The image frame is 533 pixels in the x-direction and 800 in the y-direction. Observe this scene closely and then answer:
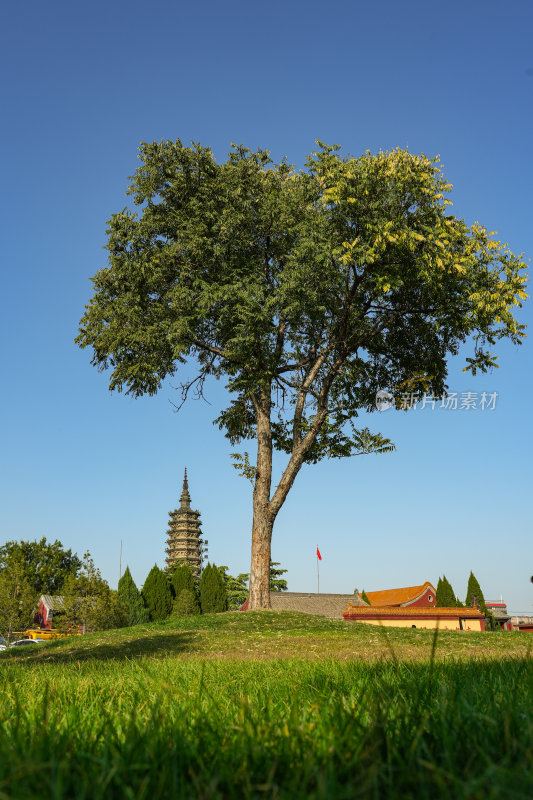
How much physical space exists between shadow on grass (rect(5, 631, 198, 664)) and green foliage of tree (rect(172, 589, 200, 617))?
95.5 feet

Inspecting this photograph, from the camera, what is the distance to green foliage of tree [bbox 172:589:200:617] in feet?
147

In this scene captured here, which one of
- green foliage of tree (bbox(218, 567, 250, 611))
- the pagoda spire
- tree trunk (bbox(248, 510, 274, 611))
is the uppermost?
the pagoda spire

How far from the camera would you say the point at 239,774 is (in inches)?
57.5

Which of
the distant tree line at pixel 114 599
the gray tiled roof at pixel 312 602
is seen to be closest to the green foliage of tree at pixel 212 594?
the distant tree line at pixel 114 599

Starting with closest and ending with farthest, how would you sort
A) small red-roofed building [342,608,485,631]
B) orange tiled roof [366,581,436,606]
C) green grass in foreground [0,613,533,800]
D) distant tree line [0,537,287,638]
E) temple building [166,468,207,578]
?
green grass in foreground [0,613,533,800] < small red-roofed building [342,608,485,631] < distant tree line [0,537,287,638] < orange tiled roof [366,581,436,606] < temple building [166,468,207,578]

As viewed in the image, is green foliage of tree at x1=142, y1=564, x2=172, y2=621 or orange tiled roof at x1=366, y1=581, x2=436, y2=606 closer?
green foliage of tree at x1=142, y1=564, x2=172, y2=621

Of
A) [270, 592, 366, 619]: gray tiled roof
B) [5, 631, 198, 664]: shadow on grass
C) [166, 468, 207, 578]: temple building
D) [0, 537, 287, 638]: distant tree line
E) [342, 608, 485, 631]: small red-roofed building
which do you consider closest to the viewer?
[5, 631, 198, 664]: shadow on grass

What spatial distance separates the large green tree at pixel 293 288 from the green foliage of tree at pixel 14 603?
34.8m

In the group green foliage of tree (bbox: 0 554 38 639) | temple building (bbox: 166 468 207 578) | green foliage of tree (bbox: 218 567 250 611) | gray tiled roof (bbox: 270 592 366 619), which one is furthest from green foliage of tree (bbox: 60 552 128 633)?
temple building (bbox: 166 468 207 578)

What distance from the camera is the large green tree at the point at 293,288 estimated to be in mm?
18281

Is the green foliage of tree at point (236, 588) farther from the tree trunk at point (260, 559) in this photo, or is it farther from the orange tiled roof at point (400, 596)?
the tree trunk at point (260, 559)

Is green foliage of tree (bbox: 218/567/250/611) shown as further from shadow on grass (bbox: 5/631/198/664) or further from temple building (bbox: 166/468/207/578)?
shadow on grass (bbox: 5/631/198/664)

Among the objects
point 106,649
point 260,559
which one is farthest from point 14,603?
point 106,649

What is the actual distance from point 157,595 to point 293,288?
35.8 meters
